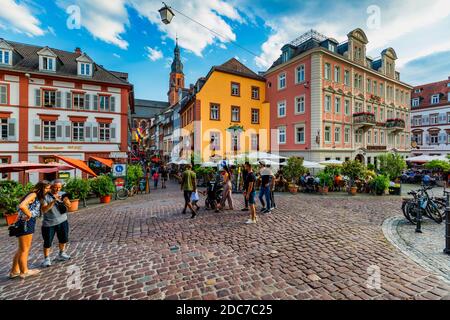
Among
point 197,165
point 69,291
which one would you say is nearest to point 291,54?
point 197,165

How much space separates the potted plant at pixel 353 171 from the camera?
43.9 feet

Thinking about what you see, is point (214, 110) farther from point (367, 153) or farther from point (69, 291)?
point (69, 291)

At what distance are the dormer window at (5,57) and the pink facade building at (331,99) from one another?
27.4 m

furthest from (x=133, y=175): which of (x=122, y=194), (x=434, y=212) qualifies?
(x=434, y=212)

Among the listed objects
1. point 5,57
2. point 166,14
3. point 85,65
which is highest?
point 85,65

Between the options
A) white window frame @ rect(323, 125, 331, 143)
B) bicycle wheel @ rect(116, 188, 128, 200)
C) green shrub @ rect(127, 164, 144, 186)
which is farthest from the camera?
white window frame @ rect(323, 125, 331, 143)

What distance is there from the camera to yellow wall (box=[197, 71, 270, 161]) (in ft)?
82.4

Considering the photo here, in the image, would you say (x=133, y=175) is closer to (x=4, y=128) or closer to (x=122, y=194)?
(x=122, y=194)

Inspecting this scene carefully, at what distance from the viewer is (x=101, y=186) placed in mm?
11344

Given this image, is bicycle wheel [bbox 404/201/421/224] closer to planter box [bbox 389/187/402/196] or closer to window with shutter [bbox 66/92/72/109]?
planter box [bbox 389/187/402/196]

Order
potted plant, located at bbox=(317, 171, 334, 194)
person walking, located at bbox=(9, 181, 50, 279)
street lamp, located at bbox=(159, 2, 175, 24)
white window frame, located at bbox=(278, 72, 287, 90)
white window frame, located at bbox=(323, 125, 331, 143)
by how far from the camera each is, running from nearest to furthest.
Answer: person walking, located at bbox=(9, 181, 50, 279), street lamp, located at bbox=(159, 2, 175, 24), potted plant, located at bbox=(317, 171, 334, 194), white window frame, located at bbox=(323, 125, 331, 143), white window frame, located at bbox=(278, 72, 287, 90)

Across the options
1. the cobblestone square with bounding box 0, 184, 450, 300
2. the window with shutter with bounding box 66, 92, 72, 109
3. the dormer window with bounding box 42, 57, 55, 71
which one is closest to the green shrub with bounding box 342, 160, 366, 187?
the cobblestone square with bounding box 0, 184, 450, 300

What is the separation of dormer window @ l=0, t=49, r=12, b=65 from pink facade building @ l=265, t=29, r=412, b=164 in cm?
2745

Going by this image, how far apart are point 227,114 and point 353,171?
53.8 ft
